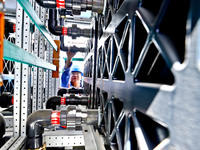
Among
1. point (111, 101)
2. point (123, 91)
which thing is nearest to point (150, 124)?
point (123, 91)

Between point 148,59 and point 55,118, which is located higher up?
point 148,59

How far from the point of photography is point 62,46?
506cm

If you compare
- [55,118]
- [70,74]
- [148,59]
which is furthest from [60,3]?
[70,74]

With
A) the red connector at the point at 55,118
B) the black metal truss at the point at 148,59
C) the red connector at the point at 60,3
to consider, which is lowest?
the red connector at the point at 55,118

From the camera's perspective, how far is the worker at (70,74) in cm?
670

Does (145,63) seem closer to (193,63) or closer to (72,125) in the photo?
(193,63)

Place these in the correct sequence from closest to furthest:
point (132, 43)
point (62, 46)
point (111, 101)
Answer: point (132, 43) < point (111, 101) < point (62, 46)

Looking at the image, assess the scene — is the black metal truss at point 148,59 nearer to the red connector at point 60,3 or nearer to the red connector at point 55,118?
the red connector at point 55,118

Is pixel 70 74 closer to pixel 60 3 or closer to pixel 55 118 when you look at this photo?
pixel 60 3

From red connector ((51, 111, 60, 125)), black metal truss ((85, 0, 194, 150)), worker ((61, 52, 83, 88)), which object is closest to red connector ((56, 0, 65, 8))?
black metal truss ((85, 0, 194, 150))

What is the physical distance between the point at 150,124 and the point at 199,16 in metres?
0.59

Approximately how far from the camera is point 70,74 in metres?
6.98

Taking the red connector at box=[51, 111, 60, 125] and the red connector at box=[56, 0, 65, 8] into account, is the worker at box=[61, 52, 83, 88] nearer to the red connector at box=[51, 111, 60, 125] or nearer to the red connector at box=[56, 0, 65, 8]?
the red connector at box=[56, 0, 65, 8]

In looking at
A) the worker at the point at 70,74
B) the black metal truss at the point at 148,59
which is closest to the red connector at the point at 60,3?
the black metal truss at the point at 148,59
